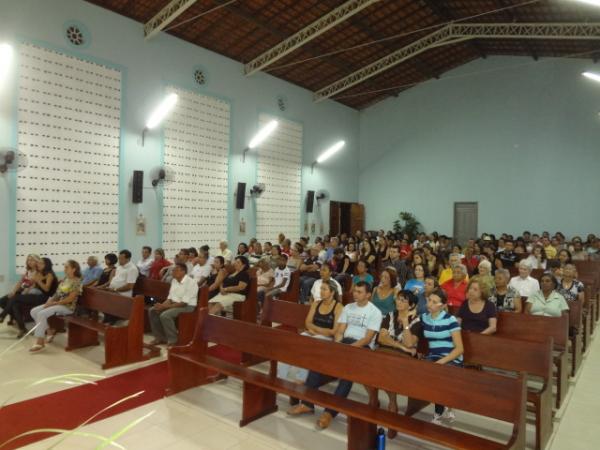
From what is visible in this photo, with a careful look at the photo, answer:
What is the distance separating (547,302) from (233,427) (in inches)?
141

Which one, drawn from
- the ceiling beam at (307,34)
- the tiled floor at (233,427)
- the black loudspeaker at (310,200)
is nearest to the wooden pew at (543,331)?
the tiled floor at (233,427)

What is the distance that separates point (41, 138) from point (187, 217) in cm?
335

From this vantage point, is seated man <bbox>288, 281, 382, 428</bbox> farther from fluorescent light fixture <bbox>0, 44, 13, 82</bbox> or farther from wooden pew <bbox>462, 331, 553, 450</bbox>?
fluorescent light fixture <bbox>0, 44, 13, 82</bbox>

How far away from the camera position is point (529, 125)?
1271cm

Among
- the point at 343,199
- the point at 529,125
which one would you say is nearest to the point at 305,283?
the point at 343,199

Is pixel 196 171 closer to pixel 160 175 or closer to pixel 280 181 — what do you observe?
pixel 160 175

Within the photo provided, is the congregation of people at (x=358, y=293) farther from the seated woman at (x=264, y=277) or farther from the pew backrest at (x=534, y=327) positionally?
the pew backrest at (x=534, y=327)

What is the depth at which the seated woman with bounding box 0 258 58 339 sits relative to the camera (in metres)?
5.75

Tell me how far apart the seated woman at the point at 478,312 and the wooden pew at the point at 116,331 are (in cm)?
339

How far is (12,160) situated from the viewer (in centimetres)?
705

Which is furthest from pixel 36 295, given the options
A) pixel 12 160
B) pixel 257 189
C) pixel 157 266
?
pixel 257 189

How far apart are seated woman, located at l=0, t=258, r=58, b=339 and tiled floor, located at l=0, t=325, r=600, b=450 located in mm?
1684

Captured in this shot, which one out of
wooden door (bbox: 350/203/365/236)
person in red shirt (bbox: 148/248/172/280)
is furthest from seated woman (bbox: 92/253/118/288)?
wooden door (bbox: 350/203/365/236)

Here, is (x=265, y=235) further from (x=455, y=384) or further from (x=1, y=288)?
(x=455, y=384)
